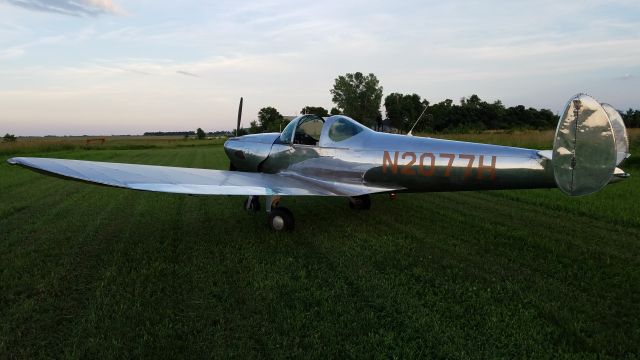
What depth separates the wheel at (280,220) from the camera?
659 centimetres

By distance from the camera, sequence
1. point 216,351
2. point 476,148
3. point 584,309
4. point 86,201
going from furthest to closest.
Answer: point 86,201, point 476,148, point 584,309, point 216,351

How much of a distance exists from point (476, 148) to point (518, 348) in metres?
3.35

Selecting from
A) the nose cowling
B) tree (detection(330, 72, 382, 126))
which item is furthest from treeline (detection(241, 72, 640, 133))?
the nose cowling

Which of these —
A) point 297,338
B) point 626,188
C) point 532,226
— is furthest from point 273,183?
point 626,188

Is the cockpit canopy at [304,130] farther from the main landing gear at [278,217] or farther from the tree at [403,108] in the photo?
the tree at [403,108]

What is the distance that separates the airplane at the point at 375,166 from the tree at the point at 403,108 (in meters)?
74.8

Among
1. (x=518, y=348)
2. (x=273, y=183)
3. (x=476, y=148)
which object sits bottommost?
(x=518, y=348)

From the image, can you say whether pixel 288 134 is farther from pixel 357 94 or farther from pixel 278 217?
pixel 357 94

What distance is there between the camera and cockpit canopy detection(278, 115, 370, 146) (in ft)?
23.1

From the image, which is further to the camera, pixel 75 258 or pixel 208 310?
pixel 75 258

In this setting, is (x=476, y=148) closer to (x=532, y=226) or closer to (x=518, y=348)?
(x=532, y=226)

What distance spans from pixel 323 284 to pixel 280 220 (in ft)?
7.85

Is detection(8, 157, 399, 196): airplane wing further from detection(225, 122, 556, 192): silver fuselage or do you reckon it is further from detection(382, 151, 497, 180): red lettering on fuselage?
detection(382, 151, 497, 180): red lettering on fuselage

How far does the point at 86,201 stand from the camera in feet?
30.5
